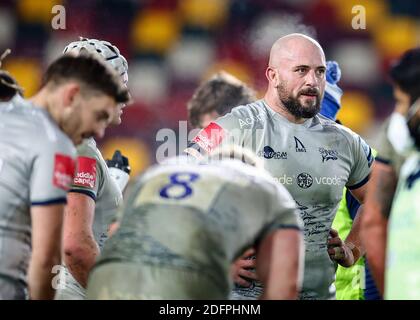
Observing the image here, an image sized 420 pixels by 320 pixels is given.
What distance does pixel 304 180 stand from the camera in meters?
3.63

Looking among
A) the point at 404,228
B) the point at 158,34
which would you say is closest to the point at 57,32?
the point at 158,34

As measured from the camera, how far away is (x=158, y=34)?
22.7 ft

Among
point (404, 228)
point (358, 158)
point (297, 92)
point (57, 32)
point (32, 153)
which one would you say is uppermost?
point (57, 32)

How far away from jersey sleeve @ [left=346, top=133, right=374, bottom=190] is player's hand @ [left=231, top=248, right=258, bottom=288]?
2.41ft

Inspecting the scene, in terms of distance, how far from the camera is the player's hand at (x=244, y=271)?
3430mm

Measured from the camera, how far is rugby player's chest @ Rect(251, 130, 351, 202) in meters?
3.63

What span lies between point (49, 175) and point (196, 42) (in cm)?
439

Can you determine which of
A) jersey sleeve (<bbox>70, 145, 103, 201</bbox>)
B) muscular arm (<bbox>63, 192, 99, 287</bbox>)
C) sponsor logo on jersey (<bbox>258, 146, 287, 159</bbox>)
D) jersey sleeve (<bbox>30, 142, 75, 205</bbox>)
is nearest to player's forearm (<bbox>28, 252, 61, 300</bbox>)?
jersey sleeve (<bbox>30, 142, 75, 205</bbox>)

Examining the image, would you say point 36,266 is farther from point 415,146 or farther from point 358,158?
point 358,158

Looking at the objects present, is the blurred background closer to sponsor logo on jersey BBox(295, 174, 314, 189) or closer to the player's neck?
the player's neck

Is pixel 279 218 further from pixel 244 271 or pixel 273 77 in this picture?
pixel 273 77

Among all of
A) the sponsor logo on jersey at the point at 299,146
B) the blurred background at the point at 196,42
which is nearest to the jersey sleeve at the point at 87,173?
the sponsor logo on jersey at the point at 299,146

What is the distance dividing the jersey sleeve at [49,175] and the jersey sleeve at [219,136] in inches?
44.9
